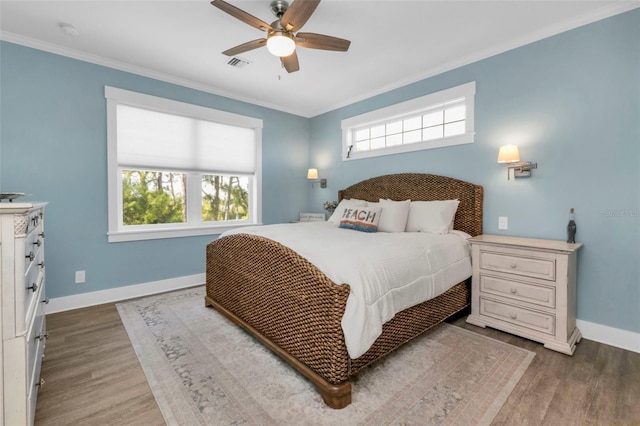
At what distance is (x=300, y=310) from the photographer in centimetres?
181

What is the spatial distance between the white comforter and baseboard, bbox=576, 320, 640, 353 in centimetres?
98

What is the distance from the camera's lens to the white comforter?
1.58 m

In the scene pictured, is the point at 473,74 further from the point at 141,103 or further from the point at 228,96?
the point at 141,103

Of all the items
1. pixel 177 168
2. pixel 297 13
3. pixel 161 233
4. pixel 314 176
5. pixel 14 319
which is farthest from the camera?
pixel 314 176

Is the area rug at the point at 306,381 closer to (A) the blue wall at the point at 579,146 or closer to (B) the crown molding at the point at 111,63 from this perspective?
(A) the blue wall at the point at 579,146

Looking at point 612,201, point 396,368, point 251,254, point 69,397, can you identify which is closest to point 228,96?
point 251,254

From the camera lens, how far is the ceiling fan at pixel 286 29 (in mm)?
1839

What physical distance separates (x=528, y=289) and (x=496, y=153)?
53.9 inches

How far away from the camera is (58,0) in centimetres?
220

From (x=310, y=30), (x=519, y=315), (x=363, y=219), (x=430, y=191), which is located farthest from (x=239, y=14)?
(x=519, y=315)

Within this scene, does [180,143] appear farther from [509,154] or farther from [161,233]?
[509,154]

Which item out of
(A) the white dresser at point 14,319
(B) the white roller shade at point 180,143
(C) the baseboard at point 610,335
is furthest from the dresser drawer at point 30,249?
(C) the baseboard at point 610,335

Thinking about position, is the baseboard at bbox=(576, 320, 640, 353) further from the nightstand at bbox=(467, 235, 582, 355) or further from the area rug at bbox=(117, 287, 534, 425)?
the area rug at bbox=(117, 287, 534, 425)

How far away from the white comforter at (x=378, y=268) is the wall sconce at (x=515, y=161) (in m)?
0.82
